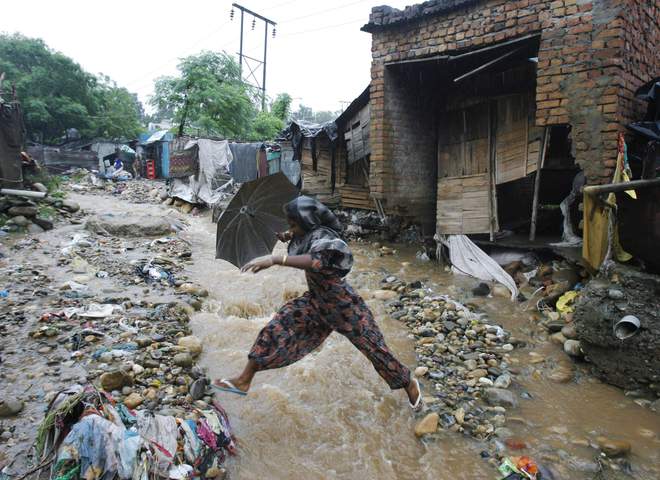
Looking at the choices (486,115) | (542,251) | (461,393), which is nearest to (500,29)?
(486,115)

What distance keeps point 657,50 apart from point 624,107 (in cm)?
148

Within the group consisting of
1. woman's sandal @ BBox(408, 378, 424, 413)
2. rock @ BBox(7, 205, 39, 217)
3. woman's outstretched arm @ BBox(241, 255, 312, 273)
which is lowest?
woman's sandal @ BBox(408, 378, 424, 413)

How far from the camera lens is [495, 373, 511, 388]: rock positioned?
3532 mm

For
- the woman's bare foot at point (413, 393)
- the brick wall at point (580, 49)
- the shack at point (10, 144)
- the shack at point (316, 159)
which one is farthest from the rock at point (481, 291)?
the shack at point (10, 144)

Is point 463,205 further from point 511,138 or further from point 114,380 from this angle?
point 114,380

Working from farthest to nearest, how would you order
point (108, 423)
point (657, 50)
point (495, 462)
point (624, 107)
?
1. point (657, 50)
2. point (624, 107)
3. point (495, 462)
4. point (108, 423)

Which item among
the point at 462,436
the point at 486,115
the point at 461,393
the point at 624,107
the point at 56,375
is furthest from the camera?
the point at 486,115

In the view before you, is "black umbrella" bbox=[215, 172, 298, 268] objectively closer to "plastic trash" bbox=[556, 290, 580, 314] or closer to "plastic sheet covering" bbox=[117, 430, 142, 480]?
"plastic sheet covering" bbox=[117, 430, 142, 480]

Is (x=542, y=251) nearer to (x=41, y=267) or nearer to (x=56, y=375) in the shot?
(x=56, y=375)

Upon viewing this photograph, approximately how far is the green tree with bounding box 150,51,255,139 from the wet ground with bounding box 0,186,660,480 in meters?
14.9

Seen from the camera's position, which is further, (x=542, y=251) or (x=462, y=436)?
(x=542, y=251)

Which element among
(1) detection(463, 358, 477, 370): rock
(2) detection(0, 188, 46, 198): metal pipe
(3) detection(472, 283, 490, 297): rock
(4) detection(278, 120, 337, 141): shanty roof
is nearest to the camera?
(1) detection(463, 358, 477, 370): rock

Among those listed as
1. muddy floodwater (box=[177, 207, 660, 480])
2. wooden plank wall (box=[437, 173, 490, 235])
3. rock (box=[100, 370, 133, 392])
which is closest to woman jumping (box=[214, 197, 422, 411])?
muddy floodwater (box=[177, 207, 660, 480])

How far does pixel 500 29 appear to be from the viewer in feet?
18.7
